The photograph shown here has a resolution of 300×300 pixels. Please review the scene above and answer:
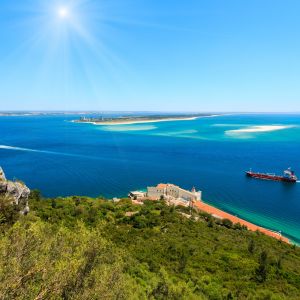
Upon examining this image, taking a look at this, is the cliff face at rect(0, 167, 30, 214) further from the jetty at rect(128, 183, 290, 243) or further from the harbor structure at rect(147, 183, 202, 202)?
the harbor structure at rect(147, 183, 202, 202)

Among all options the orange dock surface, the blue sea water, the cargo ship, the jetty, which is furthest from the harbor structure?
the cargo ship

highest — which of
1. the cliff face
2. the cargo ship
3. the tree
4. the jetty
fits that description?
the cliff face

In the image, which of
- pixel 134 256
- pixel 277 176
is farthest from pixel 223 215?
pixel 277 176

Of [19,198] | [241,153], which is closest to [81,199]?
[19,198]

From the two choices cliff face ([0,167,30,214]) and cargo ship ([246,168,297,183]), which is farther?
cargo ship ([246,168,297,183])

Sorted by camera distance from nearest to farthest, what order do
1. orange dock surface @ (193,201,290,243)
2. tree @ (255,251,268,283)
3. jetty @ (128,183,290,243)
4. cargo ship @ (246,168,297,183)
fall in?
1. tree @ (255,251,268,283)
2. orange dock surface @ (193,201,290,243)
3. jetty @ (128,183,290,243)
4. cargo ship @ (246,168,297,183)

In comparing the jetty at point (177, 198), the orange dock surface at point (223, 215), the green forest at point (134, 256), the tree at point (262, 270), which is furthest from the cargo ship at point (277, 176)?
the tree at point (262, 270)

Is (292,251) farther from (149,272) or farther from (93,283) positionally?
(93,283)

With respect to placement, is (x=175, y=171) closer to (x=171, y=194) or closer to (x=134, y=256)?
(x=171, y=194)
